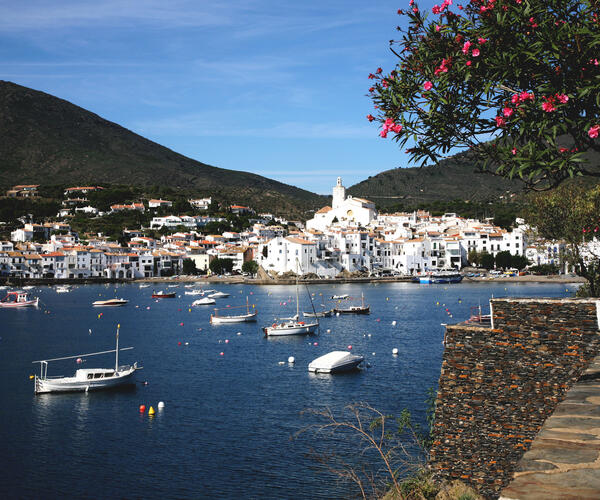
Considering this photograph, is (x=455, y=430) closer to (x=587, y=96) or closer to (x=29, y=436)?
(x=587, y=96)

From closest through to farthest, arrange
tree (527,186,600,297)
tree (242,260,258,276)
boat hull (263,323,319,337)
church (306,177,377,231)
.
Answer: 1. tree (527,186,600,297)
2. boat hull (263,323,319,337)
3. tree (242,260,258,276)
4. church (306,177,377,231)

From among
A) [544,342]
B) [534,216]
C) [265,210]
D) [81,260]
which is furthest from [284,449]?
[265,210]

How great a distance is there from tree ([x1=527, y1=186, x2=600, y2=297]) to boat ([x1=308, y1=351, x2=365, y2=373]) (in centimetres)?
1169

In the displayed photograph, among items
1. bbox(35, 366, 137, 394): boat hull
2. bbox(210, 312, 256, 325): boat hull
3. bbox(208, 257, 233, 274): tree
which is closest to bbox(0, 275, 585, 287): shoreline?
bbox(208, 257, 233, 274): tree

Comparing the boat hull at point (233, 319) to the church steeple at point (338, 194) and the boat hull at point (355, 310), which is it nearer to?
the boat hull at point (355, 310)

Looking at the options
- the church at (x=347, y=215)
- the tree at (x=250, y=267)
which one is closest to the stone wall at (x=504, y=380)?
the tree at (x=250, y=267)

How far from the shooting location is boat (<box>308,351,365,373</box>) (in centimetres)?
2748

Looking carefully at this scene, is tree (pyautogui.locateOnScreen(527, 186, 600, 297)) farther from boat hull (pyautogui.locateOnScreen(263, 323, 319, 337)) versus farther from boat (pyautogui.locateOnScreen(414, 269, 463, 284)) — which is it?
boat (pyautogui.locateOnScreen(414, 269, 463, 284))

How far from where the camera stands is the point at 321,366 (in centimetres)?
2767

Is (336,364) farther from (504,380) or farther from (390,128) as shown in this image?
(390,128)

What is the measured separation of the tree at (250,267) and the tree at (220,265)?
3924 mm

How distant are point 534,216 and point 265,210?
15457 centimetres

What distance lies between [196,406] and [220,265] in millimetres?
95165

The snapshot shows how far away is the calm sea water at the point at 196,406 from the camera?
15406 millimetres
